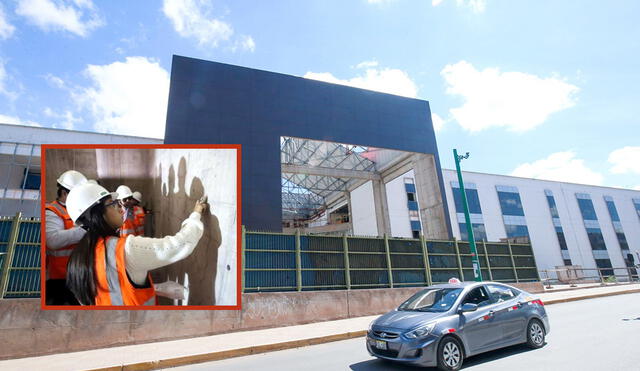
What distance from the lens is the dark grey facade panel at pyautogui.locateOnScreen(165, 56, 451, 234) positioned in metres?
14.8

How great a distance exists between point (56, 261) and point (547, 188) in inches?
1874

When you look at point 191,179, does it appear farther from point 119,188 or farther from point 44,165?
point 44,165

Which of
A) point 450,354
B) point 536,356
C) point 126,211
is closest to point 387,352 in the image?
point 450,354

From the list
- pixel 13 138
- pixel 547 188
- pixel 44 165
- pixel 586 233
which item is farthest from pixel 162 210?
pixel 586 233

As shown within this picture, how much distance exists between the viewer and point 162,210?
315 inches


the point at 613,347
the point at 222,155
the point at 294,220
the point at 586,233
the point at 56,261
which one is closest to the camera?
the point at 613,347

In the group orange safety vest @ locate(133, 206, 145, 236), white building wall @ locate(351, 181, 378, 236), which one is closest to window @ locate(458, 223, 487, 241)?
white building wall @ locate(351, 181, 378, 236)

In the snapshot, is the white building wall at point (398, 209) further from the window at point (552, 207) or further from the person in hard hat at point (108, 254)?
Answer: the person in hard hat at point (108, 254)

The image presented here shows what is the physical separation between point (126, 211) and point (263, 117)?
9.40 meters

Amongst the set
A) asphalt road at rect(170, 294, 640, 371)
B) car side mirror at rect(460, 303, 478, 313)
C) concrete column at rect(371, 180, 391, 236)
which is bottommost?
asphalt road at rect(170, 294, 640, 371)

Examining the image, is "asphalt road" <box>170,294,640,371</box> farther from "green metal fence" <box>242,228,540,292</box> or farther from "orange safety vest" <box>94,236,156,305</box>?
"green metal fence" <box>242,228,540,292</box>

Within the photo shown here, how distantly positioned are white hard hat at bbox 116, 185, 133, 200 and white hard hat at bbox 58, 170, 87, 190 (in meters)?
0.82

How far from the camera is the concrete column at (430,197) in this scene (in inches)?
776

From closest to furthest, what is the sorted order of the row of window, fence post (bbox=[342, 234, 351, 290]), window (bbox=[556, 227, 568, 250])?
fence post (bbox=[342, 234, 351, 290]), the row of window, window (bbox=[556, 227, 568, 250])
